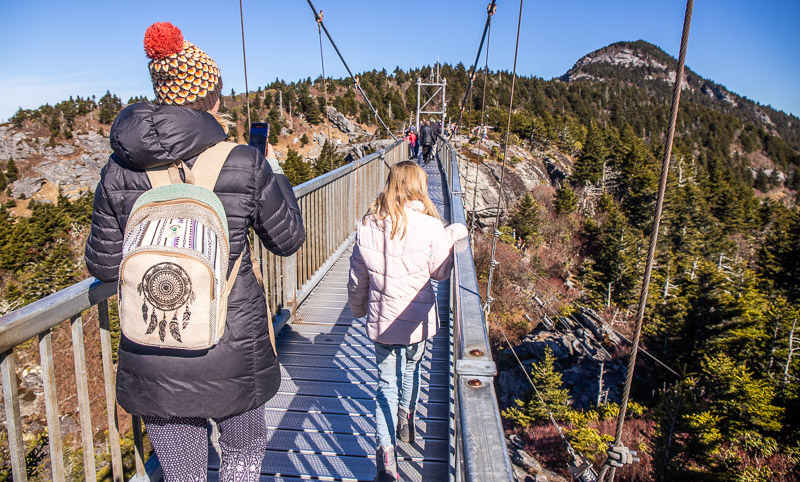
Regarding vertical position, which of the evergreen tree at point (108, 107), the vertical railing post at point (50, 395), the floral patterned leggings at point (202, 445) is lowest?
the floral patterned leggings at point (202, 445)

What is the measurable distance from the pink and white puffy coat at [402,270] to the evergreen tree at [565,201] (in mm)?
43423

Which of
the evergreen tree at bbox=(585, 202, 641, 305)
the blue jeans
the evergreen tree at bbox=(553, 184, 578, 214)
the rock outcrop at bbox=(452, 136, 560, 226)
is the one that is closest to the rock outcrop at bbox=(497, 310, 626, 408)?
the evergreen tree at bbox=(585, 202, 641, 305)

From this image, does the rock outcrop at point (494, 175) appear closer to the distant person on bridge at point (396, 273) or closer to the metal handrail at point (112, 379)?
the distant person on bridge at point (396, 273)

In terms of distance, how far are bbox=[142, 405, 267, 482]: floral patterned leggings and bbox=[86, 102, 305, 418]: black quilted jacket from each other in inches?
4.8

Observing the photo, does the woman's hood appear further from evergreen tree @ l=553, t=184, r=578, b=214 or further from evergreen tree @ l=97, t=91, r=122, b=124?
evergreen tree @ l=97, t=91, r=122, b=124

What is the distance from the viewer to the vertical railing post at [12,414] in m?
1.26

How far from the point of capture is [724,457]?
18.9 meters

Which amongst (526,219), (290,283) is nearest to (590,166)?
(526,219)

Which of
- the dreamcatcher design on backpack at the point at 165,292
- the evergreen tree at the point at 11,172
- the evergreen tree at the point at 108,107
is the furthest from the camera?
the evergreen tree at the point at 108,107

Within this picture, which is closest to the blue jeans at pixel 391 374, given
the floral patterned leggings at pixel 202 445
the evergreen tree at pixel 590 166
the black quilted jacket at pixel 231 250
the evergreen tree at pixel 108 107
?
the floral patterned leggings at pixel 202 445

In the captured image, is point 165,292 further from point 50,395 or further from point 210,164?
point 50,395

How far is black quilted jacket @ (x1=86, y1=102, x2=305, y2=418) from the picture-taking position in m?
1.36

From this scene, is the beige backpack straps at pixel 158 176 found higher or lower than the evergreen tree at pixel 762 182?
higher

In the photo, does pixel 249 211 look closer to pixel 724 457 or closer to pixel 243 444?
pixel 243 444
